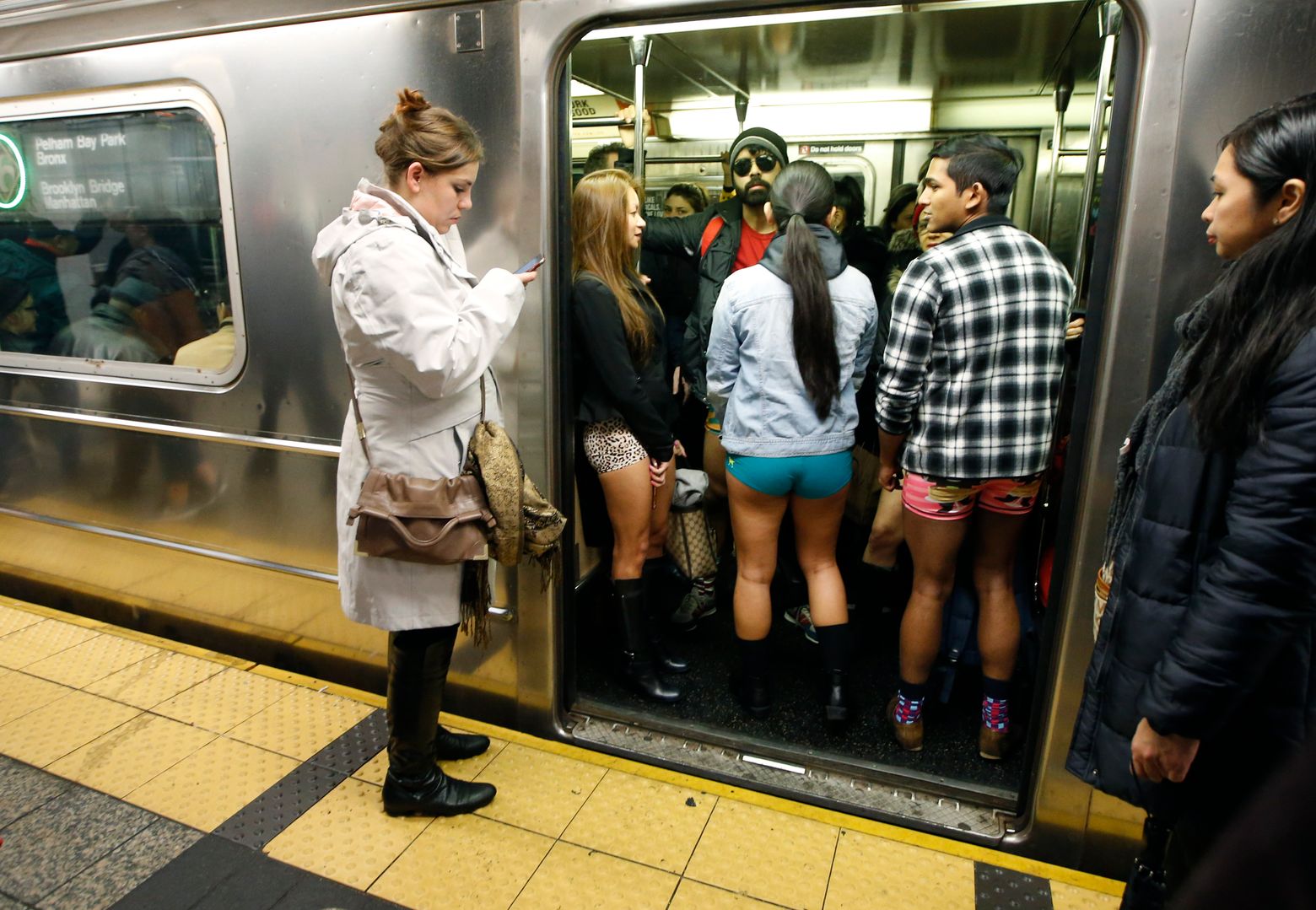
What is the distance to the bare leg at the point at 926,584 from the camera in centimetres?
245

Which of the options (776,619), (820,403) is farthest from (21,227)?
(776,619)

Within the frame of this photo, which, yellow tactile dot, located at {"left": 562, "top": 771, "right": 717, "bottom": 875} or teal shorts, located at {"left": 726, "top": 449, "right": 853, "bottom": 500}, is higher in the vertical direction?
teal shorts, located at {"left": 726, "top": 449, "right": 853, "bottom": 500}

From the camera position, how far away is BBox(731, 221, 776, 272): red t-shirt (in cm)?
334

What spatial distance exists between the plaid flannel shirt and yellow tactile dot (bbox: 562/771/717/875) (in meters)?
Result: 1.22

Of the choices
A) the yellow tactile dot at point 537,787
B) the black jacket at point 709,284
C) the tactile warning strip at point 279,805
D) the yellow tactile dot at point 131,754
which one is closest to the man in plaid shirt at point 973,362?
the black jacket at point 709,284

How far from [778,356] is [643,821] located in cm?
145

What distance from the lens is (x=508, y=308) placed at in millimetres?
1950

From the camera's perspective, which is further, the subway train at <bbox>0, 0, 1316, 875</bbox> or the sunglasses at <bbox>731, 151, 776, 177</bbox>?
the sunglasses at <bbox>731, 151, 776, 177</bbox>

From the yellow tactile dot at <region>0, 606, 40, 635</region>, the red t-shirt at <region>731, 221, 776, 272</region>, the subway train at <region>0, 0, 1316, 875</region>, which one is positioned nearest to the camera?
the subway train at <region>0, 0, 1316, 875</region>

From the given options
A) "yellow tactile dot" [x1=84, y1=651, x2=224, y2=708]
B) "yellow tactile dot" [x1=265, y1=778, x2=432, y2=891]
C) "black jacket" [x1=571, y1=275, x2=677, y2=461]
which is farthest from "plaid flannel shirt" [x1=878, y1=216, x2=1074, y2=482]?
"yellow tactile dot" [x1=84, y1=651, x2=224, y2=708]

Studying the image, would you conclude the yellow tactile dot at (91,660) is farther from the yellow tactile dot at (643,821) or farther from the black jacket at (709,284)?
the black jacket at (709,284)

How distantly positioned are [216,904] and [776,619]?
2391mm

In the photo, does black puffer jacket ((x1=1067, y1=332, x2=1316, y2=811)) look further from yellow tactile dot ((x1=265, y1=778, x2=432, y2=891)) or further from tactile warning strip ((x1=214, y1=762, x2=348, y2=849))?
tactile warning strip ((x1=214, y1=762, x2=348, y2=849))

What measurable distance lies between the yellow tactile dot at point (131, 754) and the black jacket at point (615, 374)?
1.71m
